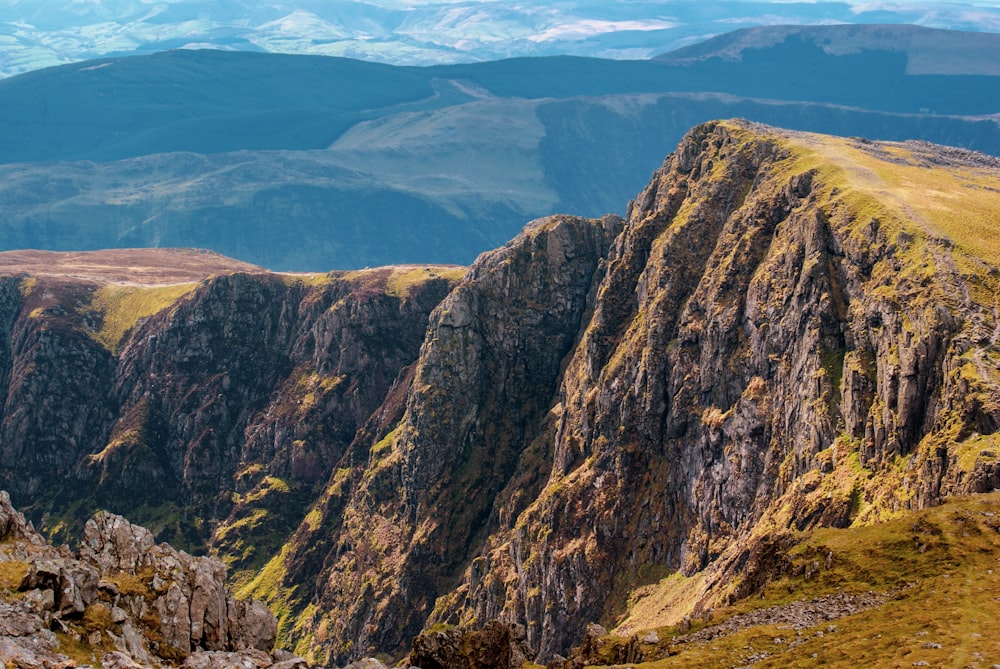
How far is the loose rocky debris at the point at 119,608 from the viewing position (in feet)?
204

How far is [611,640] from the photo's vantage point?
9231cm

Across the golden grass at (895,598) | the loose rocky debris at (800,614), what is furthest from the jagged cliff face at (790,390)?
the loose rocky debris at (800,614)

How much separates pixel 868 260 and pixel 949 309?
25779 mm

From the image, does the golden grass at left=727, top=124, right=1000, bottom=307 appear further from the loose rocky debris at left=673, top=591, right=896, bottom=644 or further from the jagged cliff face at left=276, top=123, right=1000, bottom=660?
the loose rocky debris at left=673, top=591, right=896, bottom=644

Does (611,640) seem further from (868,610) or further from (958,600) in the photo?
(958,600)

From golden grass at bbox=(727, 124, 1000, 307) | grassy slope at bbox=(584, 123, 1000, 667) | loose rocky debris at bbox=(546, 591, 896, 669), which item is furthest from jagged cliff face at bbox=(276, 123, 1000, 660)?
loose rocky debris at bbox=(546, 591, 896, 669)

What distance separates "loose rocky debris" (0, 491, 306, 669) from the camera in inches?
2445

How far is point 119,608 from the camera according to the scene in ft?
235

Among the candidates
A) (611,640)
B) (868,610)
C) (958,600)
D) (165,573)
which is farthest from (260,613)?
(958,600)

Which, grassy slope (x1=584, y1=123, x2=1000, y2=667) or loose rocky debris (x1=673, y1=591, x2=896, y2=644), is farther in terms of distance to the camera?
loose rocky debris (x1=673, y1=591, x2=896, y2=644)

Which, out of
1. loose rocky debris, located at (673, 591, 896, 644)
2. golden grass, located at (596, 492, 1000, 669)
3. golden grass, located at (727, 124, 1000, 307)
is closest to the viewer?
golden grass, located at (596, 492, 1000, 669)

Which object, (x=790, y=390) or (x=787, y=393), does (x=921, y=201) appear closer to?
(x=790, y=390)

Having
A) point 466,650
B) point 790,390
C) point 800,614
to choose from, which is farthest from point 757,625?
point 790,390

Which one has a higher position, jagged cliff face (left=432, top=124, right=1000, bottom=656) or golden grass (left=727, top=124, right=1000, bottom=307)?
golden grass (left=727, top=124, right=1000, bottom=307)
